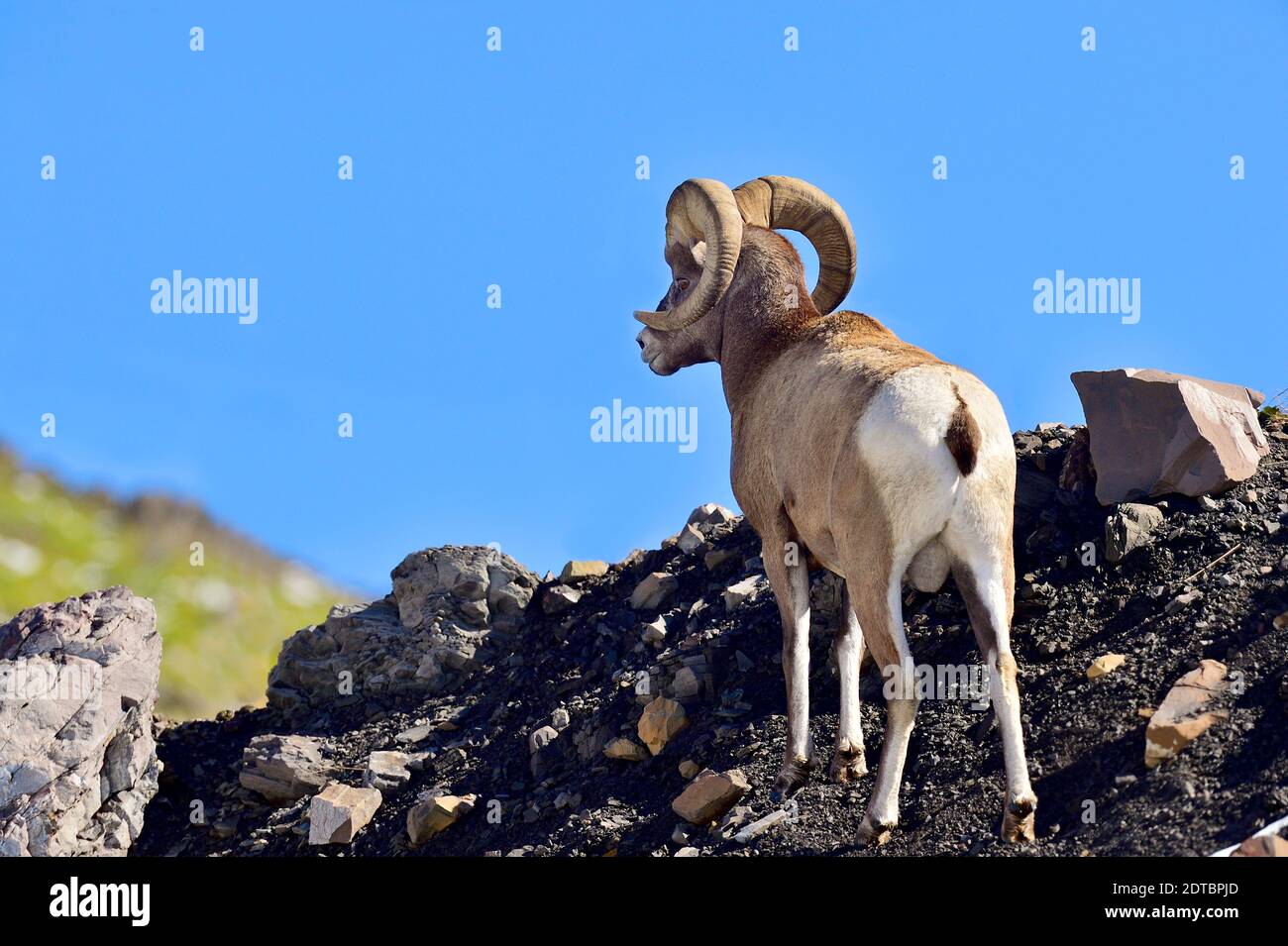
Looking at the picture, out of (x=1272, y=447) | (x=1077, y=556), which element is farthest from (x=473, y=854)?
(x=1272, y=447)

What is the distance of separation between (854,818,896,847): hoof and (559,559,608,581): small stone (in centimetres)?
748

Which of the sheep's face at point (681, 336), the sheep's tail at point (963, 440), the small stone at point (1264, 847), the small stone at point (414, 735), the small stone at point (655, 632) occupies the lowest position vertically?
the small stone at point (1264, 847)

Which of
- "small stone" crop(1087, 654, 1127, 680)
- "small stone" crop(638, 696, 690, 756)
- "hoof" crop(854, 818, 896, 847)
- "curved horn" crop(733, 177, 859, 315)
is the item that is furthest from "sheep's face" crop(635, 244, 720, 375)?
"hoof" crop(854, 818, 896, 847)

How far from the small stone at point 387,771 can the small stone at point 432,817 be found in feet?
3.72

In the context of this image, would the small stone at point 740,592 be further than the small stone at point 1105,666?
Yes

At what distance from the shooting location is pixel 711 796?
1175 cm

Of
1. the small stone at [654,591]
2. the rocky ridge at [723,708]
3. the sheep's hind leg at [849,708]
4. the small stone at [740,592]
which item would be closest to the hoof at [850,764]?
the sheep's hind leg at [849,708]

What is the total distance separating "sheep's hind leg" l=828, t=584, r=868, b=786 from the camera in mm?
11117

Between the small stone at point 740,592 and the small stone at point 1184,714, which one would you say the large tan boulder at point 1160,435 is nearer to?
the small stone at point 1184,714

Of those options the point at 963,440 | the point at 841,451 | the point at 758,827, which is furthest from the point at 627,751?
the point at 963,440

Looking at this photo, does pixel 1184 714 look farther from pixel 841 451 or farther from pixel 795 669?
pixel 841 451

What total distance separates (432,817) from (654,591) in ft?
13.1

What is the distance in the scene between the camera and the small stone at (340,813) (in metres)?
14.2

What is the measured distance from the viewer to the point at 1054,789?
1063 cm
